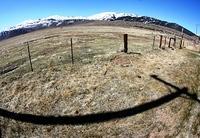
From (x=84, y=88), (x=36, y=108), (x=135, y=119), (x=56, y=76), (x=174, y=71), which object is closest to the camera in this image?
(x=135, y=119)

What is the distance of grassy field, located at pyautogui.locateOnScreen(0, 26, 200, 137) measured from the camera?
14.9 meters

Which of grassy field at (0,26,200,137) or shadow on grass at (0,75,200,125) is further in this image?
shadow on grass at (0,75,200,125)

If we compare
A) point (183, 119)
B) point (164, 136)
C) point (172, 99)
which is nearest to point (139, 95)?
point (172, 99)

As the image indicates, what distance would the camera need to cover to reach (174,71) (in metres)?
23.6

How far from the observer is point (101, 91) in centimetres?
1895

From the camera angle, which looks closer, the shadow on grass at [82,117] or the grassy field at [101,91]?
the grassy field at [101,91]

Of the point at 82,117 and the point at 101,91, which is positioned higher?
the point at 101,91

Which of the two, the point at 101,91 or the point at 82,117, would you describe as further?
the point at 101,91

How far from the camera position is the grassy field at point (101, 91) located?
14.9 metres

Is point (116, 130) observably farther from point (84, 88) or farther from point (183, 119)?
point (84, 88)

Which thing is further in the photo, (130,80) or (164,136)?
(130,80)

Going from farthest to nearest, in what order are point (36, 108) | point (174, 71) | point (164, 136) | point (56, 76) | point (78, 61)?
1. point (78, 61)
2. point (174, 71)
3. point (56, 76)
4. point (36, 108)
5. point (164, 136)

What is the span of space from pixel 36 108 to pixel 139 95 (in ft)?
19.9

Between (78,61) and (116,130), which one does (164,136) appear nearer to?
(116,130)
